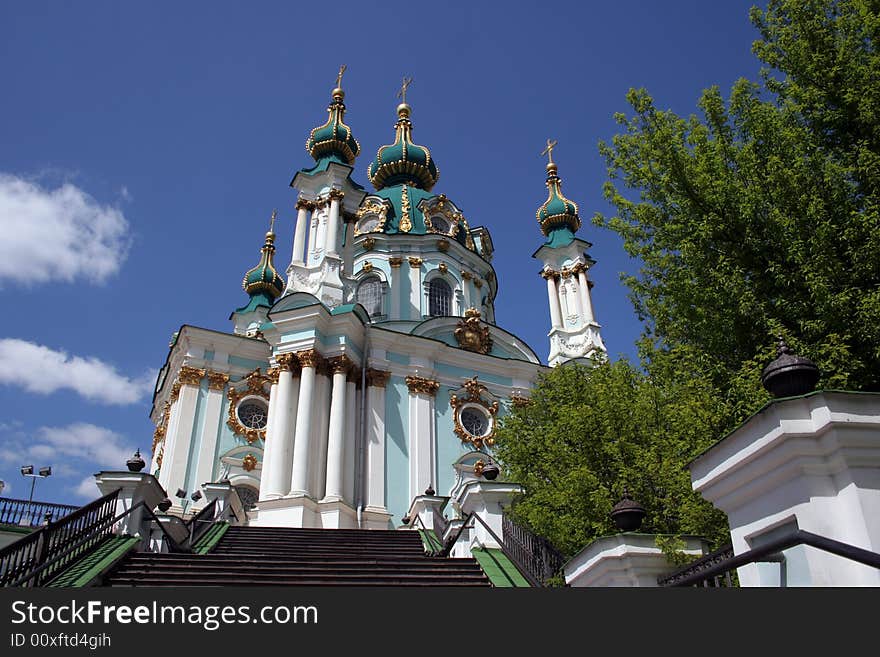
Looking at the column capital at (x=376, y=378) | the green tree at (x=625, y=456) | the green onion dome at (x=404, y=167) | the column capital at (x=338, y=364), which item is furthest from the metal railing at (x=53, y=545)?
the green onion dome at (x=404, y=167)

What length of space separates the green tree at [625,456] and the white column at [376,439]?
35.0 feet

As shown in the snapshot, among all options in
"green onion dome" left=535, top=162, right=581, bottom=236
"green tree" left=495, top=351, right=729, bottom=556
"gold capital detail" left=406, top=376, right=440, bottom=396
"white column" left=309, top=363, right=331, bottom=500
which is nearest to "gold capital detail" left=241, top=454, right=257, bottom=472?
"white column" left=309, top=363, right=331, bottom=500

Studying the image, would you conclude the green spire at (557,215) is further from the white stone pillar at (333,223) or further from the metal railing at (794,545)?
the metal railing at (794,545)

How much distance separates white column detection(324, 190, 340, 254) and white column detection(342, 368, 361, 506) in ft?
17.6

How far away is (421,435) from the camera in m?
26.2

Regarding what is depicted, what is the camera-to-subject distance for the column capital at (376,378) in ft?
86.3

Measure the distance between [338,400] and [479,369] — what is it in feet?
23.5

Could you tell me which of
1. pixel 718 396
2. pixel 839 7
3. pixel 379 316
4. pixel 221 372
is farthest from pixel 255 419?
pixel 839 7

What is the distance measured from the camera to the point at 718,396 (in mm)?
10086

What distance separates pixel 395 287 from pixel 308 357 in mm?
9983

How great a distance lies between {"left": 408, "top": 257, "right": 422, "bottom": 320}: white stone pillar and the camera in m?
33.0

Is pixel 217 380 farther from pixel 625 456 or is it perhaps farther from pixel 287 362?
pixel 625 456

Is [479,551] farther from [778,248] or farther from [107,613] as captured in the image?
[107,613]

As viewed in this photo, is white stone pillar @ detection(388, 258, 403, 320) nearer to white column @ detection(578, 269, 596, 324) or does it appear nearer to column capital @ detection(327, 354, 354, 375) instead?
column capital @ detection(327, 354, 354, 375)
